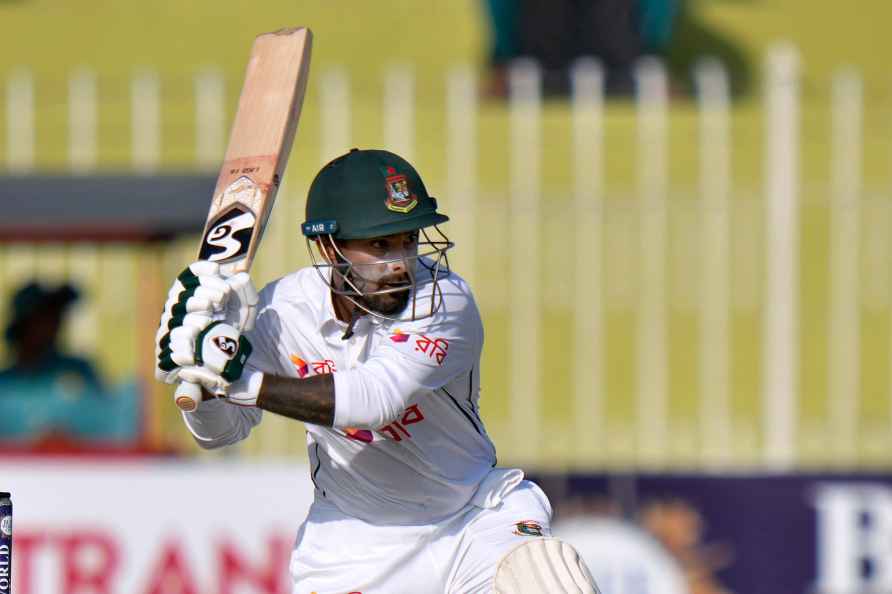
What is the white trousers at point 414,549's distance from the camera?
161 inches

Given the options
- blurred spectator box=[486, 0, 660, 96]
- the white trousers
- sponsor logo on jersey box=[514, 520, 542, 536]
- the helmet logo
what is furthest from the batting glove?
blurred spectator box=[486, 0, 660, 96]

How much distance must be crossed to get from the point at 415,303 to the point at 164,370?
1.98ft

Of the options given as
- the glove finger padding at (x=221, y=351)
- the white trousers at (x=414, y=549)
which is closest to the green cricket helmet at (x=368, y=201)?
the glove finger padding at (x=221, y=351)

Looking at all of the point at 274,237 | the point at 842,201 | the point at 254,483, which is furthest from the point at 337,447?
the point at 842,201

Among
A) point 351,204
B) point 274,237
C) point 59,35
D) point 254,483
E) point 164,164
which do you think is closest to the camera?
point 351,204

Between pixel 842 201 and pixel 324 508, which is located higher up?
pixel 842 201

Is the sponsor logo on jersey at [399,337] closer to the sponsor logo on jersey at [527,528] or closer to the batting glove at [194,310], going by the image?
the batting glove at [194,310]

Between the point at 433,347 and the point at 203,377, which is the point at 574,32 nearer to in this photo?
the point at 433,347

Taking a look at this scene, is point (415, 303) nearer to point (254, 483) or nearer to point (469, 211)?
point (254, 483)

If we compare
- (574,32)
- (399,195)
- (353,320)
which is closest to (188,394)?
(353,320)

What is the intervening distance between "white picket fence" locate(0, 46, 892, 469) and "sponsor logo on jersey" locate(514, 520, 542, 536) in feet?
9.90

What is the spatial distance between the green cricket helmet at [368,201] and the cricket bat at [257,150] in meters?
0.14

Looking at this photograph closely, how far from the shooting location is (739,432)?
7.29m

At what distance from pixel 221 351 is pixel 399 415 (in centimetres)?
47
